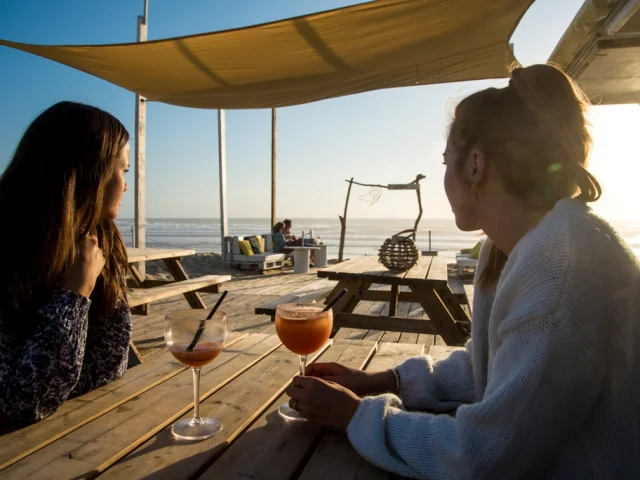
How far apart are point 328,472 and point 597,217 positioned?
26.6 inches

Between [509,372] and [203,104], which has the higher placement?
[203,104]

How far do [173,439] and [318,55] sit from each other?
3662 millimetres

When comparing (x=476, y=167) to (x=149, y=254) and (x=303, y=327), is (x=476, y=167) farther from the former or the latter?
(x=149, y=254)

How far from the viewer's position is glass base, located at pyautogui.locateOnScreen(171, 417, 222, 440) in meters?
0.97

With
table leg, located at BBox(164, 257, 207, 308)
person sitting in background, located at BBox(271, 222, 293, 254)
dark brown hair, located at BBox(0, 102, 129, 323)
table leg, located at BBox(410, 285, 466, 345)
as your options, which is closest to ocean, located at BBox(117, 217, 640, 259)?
person sitting in background, located at BBox(271, 222, 293, 254)

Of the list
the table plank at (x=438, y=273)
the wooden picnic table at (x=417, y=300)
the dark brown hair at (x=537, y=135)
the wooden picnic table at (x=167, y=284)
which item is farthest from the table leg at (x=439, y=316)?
the dark brown hair at (x=537, y=135)

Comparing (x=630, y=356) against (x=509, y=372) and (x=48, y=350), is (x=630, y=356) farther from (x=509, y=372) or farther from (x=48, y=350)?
(x=48, y=350)

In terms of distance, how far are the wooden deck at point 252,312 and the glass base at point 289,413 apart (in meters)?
1.93

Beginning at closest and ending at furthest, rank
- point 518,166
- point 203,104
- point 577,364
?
point 577,364
point 518,166
point 203,104

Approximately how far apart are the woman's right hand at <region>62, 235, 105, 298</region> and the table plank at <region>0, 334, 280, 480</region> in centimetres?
33

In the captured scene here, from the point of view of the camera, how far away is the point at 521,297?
792 millimetres

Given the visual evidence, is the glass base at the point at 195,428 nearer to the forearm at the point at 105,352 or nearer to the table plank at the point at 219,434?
the table plank at the point at 219,434

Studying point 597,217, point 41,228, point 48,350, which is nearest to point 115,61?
point 41,228

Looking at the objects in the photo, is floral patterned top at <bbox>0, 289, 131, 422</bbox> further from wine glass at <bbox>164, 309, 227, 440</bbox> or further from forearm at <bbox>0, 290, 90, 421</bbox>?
wine glass at <bbox>164, 309, 227, 440</bbox>
